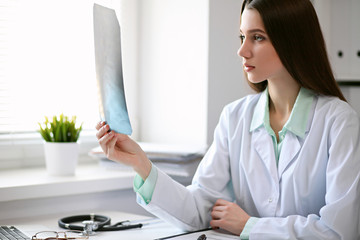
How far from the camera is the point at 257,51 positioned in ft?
4.67

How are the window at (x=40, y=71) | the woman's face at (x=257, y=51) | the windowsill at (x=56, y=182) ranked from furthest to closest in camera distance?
the window at (x=40, y=71) < the windowsill at (x=56, y=182) < the woman's face at (x=257, y=51)

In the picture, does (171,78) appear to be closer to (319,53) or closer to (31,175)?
(31,175)

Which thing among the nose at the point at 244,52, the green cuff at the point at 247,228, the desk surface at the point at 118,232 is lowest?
the desk surface at the point at 118,232

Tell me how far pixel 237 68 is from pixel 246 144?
0.62 metres

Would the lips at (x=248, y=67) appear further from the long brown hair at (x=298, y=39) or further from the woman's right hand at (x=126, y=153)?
the woman's right hand at (x=126, y=153)

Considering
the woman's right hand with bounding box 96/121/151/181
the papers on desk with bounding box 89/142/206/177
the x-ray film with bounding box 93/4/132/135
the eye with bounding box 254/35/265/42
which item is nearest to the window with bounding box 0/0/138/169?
the papers on desk with bounding box 89/142/206/177

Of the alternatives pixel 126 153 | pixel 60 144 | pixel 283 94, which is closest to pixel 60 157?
pixel 60 144

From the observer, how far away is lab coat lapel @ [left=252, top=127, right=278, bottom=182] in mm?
1461

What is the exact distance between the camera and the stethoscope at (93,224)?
1.41m

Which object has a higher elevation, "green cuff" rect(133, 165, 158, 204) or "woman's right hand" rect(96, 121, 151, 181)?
"woman's right hand" rect(96, 121, 151, 181)

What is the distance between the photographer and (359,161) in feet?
4.42

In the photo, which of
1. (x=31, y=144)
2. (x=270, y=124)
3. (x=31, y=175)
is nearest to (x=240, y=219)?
(x=270, y=124)

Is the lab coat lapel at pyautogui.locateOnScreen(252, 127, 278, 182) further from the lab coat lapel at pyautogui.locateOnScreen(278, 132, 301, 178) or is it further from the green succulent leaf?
the green succulent leaf

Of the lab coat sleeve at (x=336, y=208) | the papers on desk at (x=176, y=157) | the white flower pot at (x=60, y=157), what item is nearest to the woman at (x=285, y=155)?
the lab coat sleeve at (x=336, y=208)
